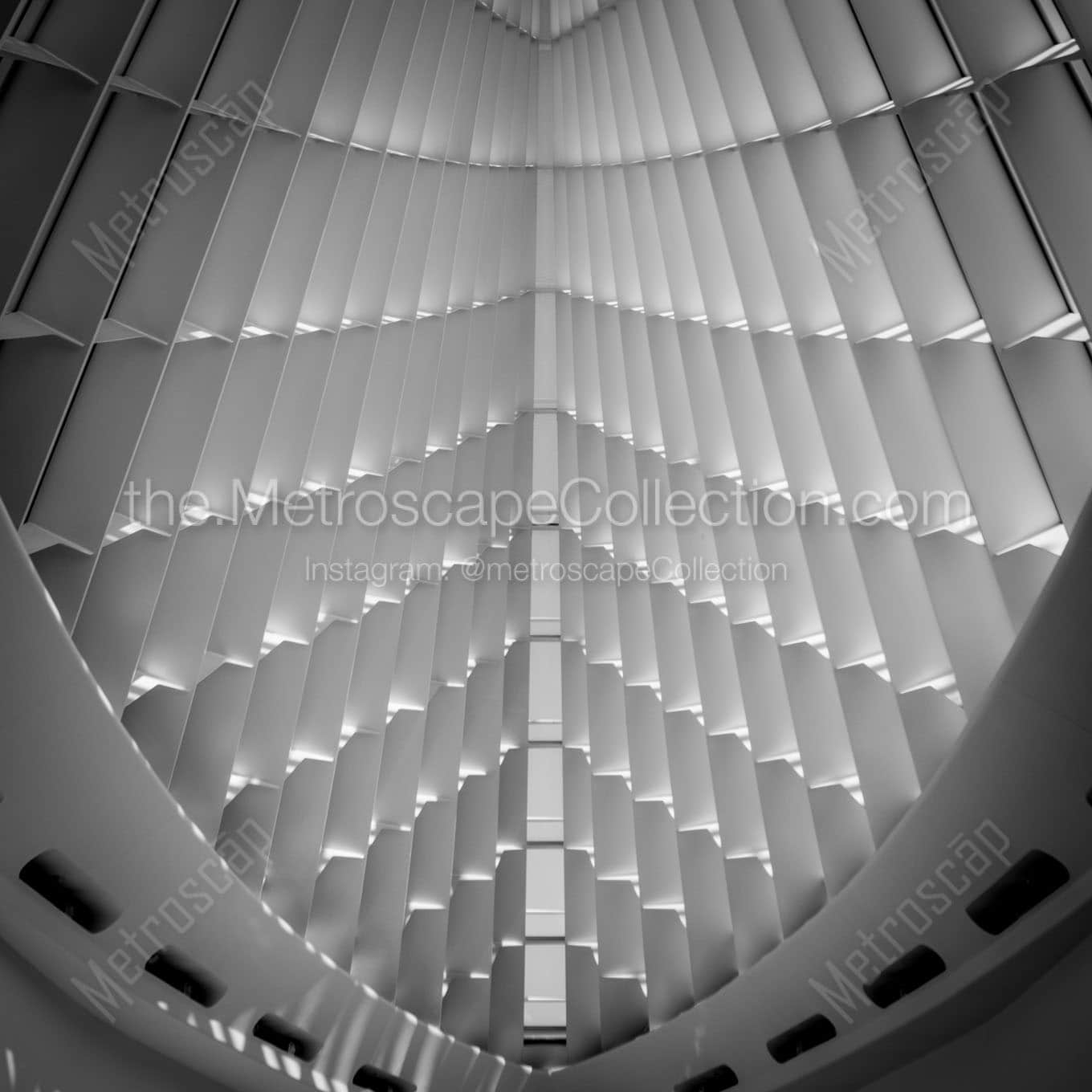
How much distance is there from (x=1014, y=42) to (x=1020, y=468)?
4.74 m

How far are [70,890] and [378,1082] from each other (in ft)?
41.7

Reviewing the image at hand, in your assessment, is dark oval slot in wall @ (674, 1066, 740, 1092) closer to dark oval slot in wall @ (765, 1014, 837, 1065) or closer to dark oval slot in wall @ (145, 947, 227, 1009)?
dark oval slot in wall @ (765, 1014, 837, 1065)

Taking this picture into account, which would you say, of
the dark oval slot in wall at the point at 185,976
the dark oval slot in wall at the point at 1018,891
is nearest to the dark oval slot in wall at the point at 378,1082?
the dark oval slot in wall at the point at 185,976

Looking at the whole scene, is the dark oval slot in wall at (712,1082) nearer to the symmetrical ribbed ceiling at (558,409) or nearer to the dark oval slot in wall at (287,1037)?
the symmetrical ribbed ceiling at (558,409)

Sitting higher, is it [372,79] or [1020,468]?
[372,79]

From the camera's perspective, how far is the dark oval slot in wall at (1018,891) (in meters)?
13.0

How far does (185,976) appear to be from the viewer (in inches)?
735

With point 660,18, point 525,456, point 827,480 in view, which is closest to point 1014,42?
point 660,18

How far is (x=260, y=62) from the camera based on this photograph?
12031 mm

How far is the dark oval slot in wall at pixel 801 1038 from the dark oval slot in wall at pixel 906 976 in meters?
2.42

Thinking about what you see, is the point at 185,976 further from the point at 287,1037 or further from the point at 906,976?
the point at 906,976

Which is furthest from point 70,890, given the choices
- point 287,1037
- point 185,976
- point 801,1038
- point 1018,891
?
point 801,1038

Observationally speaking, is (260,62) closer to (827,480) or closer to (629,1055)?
(827,480)

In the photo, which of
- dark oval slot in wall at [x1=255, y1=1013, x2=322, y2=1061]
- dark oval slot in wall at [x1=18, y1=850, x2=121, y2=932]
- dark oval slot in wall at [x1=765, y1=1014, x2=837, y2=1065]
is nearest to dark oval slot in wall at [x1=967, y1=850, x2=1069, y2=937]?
dark oval slot in wall at [x1=765, y1=1014, x2=837, y2=1065]
